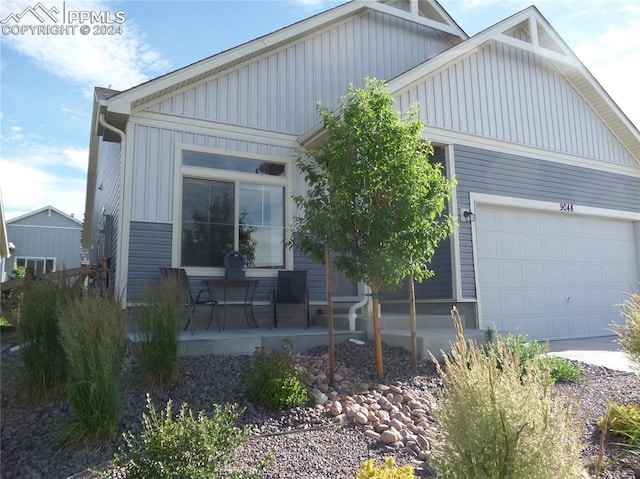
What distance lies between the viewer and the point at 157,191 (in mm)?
6602

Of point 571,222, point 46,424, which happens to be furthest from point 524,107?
point 46,424

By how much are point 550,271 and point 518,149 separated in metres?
2.24

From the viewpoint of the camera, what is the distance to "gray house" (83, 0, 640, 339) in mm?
6699

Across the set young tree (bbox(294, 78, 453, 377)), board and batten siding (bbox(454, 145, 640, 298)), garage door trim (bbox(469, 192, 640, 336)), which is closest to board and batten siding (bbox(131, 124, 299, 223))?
young tree (bbox(294, 78, 453, 377))

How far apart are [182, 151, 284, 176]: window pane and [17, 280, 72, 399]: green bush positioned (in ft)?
10.6

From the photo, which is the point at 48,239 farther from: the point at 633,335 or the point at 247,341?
the point at 633,335

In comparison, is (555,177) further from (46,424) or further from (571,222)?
(46,424)

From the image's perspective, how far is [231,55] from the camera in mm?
6996

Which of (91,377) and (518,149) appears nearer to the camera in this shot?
(91,377)

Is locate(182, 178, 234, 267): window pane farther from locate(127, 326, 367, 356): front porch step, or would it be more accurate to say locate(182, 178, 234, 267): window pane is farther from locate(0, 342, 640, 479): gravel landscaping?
locate(0, 342, 640, 479): gravel landscaping

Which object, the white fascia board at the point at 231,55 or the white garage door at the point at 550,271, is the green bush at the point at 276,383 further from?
the white garage door at the point at 550,271

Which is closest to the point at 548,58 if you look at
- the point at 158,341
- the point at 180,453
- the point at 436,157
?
the point at 436,157

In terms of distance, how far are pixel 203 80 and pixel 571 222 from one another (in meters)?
7.01

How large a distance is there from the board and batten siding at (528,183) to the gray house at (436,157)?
32 mm
